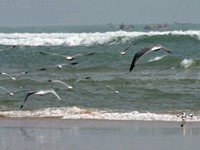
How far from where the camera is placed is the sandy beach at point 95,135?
12.7m

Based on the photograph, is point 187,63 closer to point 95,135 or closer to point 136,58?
point 95,135

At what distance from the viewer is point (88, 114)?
17.8 metres

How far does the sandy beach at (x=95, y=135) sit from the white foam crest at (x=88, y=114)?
763 mm

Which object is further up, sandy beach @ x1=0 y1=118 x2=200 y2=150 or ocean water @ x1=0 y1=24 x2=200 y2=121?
ocean water @ x1=0 y1=24 x2=200 y2=121

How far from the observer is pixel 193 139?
43.6ft

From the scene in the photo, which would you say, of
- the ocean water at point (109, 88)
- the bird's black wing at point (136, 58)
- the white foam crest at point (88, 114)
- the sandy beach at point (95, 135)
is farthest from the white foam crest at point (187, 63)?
the bird's black wing at point (136, 58)

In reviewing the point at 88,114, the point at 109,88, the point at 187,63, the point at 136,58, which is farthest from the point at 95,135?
the point at 187,63

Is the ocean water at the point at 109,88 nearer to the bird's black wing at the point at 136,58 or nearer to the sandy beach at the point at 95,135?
the sandy beach at the point at 95,135

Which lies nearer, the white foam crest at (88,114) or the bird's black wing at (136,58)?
the bird's black wing at (136,58)

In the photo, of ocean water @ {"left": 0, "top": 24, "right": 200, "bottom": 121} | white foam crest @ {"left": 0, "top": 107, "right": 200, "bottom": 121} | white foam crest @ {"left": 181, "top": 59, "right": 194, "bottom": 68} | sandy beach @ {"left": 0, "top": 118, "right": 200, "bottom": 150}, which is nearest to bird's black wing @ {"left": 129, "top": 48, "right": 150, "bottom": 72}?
sandy beach @ {"left": 0, "top": 118, "right": 200, "bottom": 150}

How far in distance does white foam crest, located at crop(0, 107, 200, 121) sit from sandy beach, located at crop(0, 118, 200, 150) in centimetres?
76

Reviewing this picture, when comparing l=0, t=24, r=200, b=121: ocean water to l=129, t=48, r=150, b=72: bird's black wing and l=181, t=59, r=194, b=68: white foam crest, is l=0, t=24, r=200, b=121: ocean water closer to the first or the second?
l=181, t=59, r=194, b=68: white foam crest

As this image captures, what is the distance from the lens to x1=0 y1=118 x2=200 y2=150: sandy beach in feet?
41.8

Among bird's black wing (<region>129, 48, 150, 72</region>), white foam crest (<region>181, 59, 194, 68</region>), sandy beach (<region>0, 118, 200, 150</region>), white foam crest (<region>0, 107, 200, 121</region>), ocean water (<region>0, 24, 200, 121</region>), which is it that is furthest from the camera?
white foam crest (<region>181, 59, 194, 68</region>)
